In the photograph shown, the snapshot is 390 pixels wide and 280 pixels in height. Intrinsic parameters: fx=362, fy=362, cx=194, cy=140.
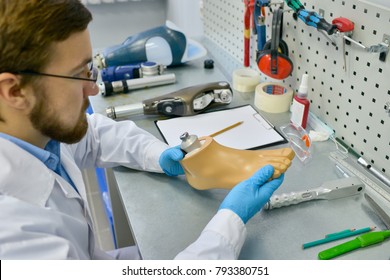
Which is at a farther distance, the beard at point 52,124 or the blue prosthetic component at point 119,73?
the blue prosthetic component at point 119,73

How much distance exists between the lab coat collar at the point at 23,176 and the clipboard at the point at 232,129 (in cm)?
42

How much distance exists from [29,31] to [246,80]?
0.86m

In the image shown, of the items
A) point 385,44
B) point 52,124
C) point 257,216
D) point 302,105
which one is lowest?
point 257,216

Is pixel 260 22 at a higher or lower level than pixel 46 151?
higher

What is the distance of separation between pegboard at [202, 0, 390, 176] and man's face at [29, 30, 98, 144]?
0.64m

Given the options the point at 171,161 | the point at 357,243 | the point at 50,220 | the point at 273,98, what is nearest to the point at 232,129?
the point at 273,98

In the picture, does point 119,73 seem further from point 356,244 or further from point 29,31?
point 356,244

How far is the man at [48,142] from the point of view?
0.63m

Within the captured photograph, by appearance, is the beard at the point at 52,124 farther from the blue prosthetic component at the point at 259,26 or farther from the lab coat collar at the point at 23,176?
the blue prosthetic component at the point at 259,26

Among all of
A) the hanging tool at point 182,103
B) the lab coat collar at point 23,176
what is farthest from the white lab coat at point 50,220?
the hanging tool at point 182,103

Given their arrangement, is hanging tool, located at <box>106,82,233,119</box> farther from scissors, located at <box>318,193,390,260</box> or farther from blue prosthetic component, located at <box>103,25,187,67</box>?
scissors, located at <box>318,193,390,260</box>

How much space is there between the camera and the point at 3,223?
0.59m

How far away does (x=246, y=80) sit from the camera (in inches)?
53.0
